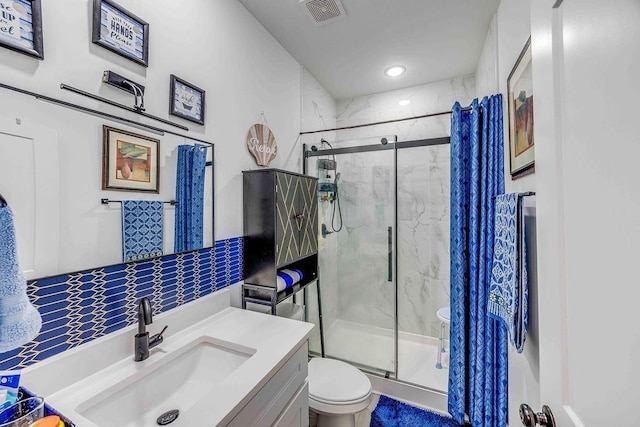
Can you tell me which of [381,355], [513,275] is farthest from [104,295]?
[381,355]

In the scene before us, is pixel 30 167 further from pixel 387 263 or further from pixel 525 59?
pixel 387 263

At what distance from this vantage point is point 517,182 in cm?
126

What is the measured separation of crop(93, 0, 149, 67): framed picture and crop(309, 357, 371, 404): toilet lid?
6.08ft

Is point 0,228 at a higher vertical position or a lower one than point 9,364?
higher

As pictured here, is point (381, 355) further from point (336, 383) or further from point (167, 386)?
point (167, 386)

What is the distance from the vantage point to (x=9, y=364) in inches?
30.4

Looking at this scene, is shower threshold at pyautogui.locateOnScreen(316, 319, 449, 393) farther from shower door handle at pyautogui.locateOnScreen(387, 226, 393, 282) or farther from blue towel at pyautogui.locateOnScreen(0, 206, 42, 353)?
blue towel at pyautogui.locateOnScreen(0, 206, 42, 353)

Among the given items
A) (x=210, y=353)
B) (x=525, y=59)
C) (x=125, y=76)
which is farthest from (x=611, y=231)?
(x=125, y=76)

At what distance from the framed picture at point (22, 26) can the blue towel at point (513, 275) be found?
1.66 m

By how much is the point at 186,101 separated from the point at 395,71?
1957 mm

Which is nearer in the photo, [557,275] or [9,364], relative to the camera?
[557,275]

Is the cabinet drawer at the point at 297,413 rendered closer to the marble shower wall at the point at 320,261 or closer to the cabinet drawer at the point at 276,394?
the cabinet drawer at the point at 276,394

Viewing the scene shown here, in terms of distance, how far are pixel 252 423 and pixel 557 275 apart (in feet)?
3.21

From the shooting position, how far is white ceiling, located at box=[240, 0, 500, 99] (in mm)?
1712
